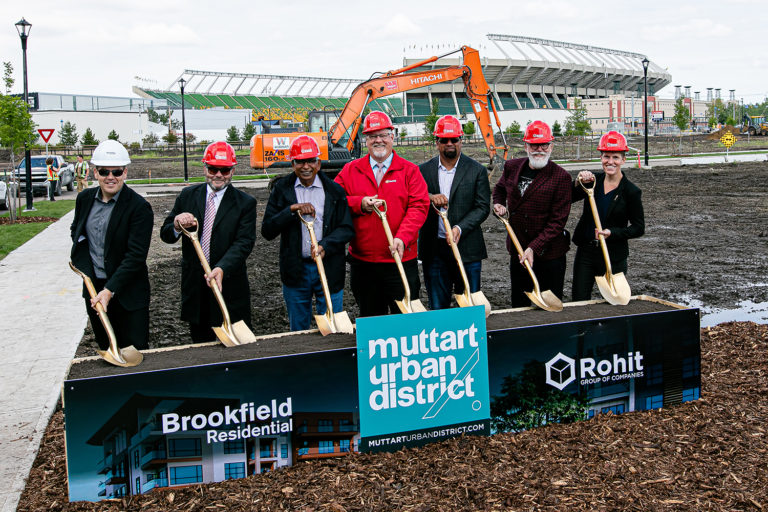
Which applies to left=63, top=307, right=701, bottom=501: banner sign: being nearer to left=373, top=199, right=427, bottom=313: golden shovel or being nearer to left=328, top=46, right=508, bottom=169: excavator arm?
left=373, top=199, right=427, bottom=313: golden shovel

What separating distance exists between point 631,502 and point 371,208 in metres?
2.47

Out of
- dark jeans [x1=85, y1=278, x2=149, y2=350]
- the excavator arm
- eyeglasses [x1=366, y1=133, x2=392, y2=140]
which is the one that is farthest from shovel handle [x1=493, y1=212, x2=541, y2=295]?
the excavator arm

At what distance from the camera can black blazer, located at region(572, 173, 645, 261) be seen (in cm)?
539

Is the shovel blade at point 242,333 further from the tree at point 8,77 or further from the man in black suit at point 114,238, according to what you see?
the tree at point 8,77

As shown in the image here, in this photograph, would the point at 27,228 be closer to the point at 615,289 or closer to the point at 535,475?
the point at 615,289

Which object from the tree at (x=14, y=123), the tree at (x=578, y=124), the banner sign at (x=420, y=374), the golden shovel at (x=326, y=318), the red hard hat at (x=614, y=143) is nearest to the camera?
the banner sign at (x=420, y=374)

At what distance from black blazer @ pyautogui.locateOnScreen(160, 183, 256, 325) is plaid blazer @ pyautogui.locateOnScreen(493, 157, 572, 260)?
2.12 meters

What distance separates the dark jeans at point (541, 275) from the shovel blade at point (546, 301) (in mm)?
340

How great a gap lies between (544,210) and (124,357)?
329 cm

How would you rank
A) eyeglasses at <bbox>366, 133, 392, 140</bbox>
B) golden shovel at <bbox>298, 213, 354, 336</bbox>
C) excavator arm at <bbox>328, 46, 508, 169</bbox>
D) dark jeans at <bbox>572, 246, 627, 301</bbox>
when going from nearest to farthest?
1. golden shovel at <bbox>298, 213, 354, 336</bbox>
2. eyeglasses at <bbox>366, 133, 392, 140</bbox>
3. dark jeans at <bbox>572, 246, 627, 301</bbox>
4. excavator arm at <bbox>328, 46, 508, 169</bbox>

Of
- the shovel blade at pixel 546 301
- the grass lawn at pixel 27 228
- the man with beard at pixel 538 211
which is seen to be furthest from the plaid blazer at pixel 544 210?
the grass lawn at pixel 27 228

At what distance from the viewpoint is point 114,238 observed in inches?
176

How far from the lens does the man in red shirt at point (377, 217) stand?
A: 4.95 metres

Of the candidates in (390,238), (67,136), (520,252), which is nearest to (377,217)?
(390,238)
